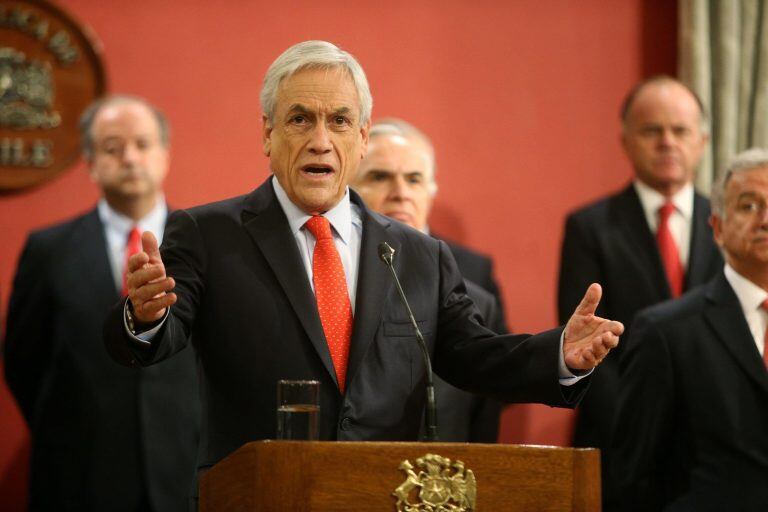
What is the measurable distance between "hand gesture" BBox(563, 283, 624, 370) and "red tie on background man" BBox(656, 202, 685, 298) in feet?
6.09

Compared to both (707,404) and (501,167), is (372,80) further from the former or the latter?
(707,404)

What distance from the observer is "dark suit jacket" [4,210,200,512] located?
12.2 feet

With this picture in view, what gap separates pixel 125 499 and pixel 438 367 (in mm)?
1666

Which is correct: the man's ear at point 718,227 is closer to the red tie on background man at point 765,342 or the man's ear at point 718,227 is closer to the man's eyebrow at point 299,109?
the red tie on background man at point 765,342

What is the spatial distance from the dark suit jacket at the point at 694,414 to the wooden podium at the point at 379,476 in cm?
127

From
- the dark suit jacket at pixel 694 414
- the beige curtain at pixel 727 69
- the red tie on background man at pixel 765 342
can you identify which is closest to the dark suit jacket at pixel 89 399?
the dark suit jacket at pixel 694 414

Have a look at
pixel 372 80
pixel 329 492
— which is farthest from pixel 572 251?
pixel 329 492

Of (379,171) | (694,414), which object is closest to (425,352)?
(694,414)

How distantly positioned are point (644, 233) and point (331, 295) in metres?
2.00

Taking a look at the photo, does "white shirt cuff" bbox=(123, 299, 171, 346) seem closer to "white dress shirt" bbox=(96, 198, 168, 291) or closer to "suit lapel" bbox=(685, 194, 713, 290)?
"white dress shirt" bbox=(96, 198, 168, 291)

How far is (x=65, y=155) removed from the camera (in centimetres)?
445

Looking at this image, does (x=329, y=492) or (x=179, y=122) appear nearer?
(x=329, y=492)

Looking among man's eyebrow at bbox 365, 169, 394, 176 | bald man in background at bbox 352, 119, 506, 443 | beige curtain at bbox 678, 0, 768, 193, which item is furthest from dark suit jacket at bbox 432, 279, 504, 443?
beige curtain at bbox 678, 0, 768, 193

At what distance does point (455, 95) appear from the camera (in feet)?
16.0
